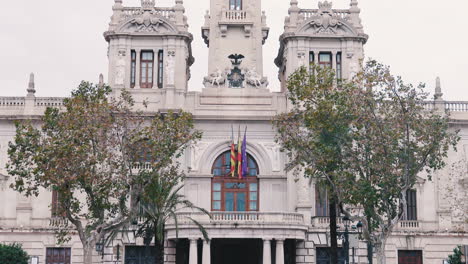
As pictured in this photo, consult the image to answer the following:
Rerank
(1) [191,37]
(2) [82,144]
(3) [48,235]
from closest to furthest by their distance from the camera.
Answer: (2) [82,144]
(3) [48,235]
(1) [191,37]

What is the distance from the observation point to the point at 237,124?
57125 mm

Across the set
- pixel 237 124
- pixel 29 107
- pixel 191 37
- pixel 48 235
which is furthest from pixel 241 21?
pixel 48 235

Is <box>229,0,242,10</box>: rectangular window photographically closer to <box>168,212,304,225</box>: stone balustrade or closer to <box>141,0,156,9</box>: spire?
<box>141,0,156,9</box>: spire

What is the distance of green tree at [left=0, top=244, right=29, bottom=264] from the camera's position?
1988 inches

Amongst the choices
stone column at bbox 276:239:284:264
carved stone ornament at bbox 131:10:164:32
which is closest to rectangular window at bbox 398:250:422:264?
stone column at bbox 276:239:284:264

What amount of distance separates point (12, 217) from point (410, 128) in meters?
29.3

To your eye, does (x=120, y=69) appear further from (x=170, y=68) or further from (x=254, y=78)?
(x=254, y=78)

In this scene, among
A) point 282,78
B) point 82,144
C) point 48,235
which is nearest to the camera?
point 82,144

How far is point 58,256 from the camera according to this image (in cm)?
5538

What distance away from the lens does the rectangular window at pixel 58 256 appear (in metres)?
55.3

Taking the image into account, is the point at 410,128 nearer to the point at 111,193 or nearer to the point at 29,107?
the point at 111,193

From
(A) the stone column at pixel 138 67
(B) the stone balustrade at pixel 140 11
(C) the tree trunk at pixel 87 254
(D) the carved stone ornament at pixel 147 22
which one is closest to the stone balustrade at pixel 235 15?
(B) the stone balustrade at pixel 140 11

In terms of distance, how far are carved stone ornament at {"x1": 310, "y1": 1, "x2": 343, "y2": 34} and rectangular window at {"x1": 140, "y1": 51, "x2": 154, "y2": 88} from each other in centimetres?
1226

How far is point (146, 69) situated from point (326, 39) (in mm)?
13523
